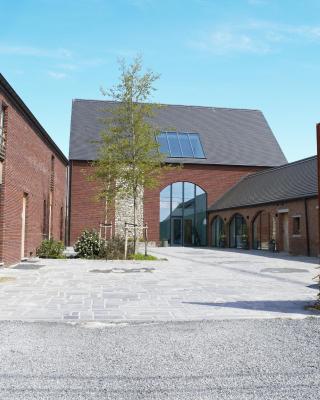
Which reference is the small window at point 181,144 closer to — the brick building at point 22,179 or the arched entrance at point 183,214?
the arched entrance at point 183,214

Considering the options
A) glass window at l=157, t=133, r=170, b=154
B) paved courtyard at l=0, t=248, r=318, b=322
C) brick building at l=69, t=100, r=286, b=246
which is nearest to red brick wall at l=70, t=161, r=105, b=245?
brick building at l=69, t=100, r=286, b=246

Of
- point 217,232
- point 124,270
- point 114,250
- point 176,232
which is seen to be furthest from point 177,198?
point 124,270

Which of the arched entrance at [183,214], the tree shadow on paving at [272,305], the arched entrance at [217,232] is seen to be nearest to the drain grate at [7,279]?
the tree shadow on paving at [272,305]

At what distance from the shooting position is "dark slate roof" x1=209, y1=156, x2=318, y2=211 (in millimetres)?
22812

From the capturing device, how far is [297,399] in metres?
3.27

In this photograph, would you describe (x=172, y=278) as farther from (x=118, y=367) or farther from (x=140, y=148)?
(x=140, y=148)

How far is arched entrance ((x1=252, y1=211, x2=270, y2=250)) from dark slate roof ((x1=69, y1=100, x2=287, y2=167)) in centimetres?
792

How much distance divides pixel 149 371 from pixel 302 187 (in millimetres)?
20227

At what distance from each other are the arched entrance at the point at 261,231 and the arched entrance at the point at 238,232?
71cm

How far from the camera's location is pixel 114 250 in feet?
59.0

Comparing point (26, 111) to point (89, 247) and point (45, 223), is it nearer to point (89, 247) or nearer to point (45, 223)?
point (89, 247)

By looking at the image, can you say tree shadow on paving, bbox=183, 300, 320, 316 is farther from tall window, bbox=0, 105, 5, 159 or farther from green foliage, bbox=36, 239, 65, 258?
green foliage, bbox=36, 239, 65, 258

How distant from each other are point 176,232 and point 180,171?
4.44 m

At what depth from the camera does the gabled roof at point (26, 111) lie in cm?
1290
